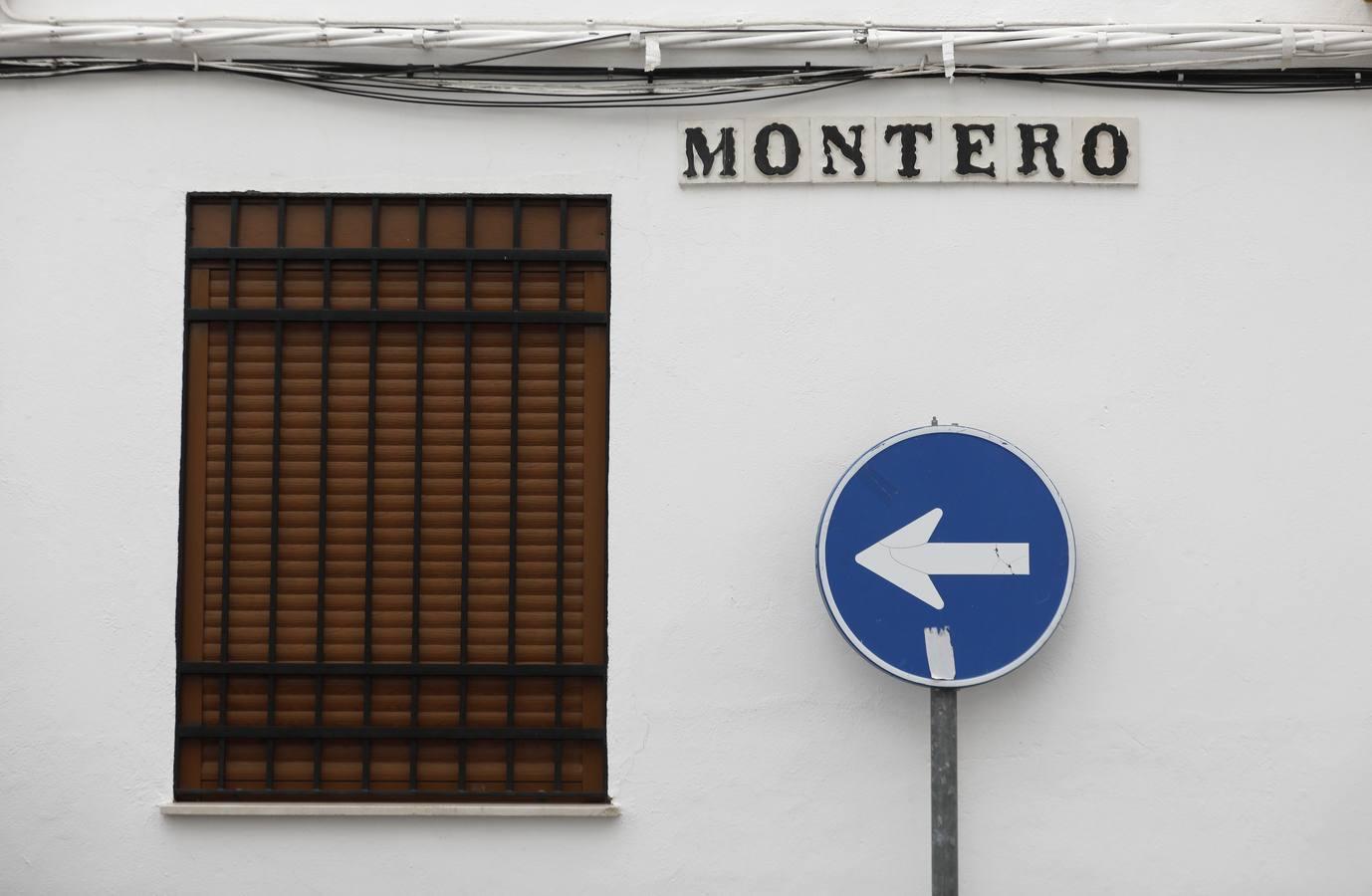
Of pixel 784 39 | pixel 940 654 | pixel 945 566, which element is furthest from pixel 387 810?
pixel 784 39

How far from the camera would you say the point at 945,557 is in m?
4.07

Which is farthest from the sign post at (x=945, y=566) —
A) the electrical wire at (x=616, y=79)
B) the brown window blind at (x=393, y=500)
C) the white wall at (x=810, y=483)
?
the electrical wire at (x=616, y=79)

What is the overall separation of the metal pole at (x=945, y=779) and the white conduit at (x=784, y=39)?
2346 mm

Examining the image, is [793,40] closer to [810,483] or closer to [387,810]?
[810,483]

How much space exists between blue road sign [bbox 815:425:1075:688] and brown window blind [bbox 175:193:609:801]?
1.00 metres

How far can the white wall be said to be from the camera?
14.4 feet

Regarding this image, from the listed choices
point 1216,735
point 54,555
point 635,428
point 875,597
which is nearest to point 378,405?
point 635,428

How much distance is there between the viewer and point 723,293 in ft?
14.8

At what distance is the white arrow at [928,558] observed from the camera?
405cm

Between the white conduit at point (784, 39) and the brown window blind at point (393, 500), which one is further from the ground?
the white conduit at point (784, 39)

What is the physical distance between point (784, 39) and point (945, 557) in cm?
199

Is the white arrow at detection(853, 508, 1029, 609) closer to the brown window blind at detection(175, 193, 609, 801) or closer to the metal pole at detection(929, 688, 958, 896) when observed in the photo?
the metal pole at detection(929, 688, 958, 896)

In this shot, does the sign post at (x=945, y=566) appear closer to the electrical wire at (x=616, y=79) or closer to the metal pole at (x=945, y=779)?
the metal pole at (x=945, y=779)

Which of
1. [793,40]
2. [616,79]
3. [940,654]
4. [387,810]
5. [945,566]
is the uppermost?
[793,40]
